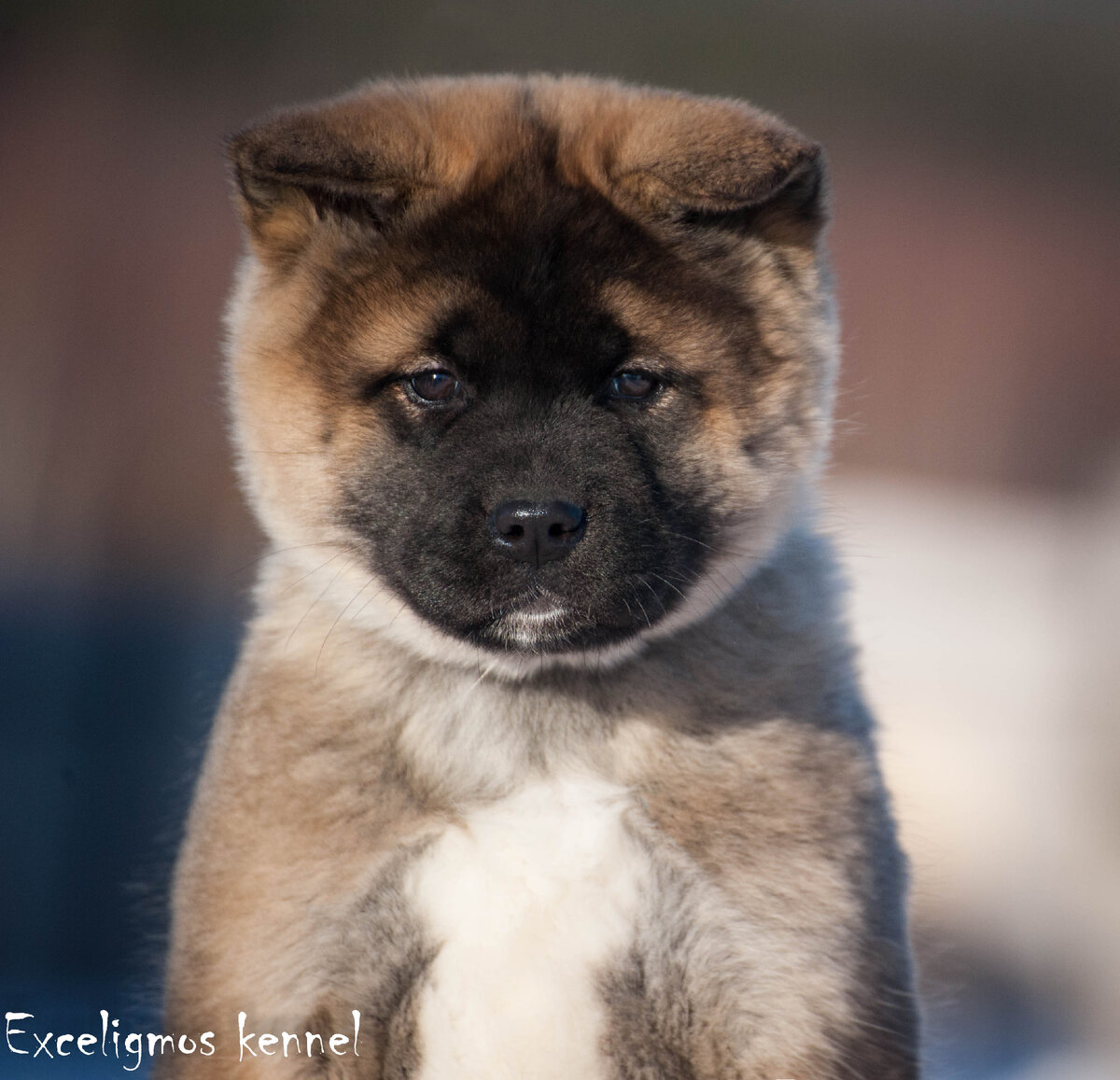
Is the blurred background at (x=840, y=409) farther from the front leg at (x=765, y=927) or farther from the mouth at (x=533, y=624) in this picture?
the mouth at (x=533, y=624)

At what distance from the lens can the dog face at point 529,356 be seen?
4.97 feet

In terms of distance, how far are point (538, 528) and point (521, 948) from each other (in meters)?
0.56

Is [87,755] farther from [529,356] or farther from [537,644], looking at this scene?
[529,356]

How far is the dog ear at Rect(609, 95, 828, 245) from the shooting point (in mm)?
1564

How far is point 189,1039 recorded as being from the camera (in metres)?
1.64

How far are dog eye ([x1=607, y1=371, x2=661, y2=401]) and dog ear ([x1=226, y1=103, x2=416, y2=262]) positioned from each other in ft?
1.26

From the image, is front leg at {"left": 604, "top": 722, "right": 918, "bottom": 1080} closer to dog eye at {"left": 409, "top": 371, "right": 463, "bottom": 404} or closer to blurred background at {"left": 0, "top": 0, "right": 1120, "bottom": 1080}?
blurred background at {"left": 0, "top": 0, "right": 1120, "bottom": 1080}

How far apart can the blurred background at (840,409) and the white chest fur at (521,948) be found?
2.09 feet

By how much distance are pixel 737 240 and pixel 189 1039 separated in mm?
1359

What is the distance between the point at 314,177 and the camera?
1.53m

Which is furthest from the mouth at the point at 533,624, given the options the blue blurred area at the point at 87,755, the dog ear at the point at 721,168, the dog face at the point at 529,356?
the blue blurred area at the point at 87,755

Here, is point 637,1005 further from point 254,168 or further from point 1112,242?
point 1112,242

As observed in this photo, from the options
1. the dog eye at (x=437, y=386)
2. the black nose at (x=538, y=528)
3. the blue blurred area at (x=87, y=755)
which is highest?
the dog eye at (x=437, y=386)

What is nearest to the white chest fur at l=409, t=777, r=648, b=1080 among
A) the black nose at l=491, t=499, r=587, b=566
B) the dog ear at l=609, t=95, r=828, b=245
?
the black nose at l=491, t=499, r=587, b=566
